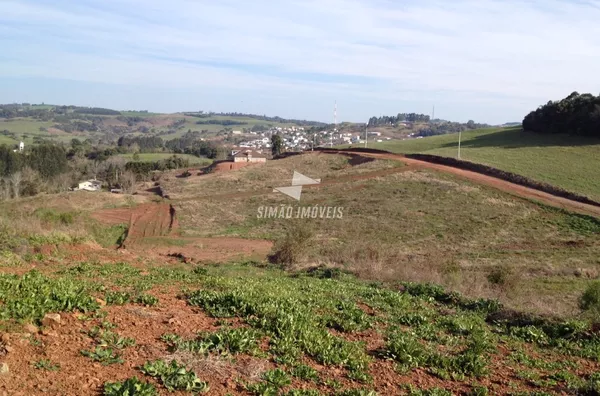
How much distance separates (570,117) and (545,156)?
11.5 m

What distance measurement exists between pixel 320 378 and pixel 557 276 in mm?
16593

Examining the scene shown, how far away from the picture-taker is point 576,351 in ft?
23.3

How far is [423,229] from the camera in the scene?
26188 millimetres

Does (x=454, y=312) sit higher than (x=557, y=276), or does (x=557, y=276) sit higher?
(x=454, y=312)

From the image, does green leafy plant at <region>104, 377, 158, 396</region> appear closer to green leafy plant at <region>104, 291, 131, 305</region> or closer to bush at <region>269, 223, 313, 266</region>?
green leafy plant at <region>104, 291, 131, 305</region>

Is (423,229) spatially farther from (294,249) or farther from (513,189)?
(294,249)

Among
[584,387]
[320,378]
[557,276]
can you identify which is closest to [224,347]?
[320,378]

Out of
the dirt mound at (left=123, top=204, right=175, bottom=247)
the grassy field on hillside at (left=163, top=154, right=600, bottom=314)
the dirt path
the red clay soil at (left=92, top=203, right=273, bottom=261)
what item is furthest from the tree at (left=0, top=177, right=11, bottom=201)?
the red clay soil at (left=92, top=203, right=273, bottom=261)

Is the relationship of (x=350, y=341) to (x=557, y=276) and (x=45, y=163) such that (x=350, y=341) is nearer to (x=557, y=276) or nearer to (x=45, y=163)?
(x=557, y=276)

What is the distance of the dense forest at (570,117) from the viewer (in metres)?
46.7

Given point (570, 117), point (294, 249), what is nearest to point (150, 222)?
point (294, 249)

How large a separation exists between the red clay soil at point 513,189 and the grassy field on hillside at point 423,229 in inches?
36.1

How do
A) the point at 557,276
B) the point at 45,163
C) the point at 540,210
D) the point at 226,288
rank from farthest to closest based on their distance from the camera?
1. the point at 45,163
2. the point at 540,210
3. the point at 557,276
4. the point at 226,288

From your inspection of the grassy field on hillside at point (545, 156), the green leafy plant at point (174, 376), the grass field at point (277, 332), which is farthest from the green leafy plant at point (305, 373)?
the grassy field on hillside at point (545, 156)
